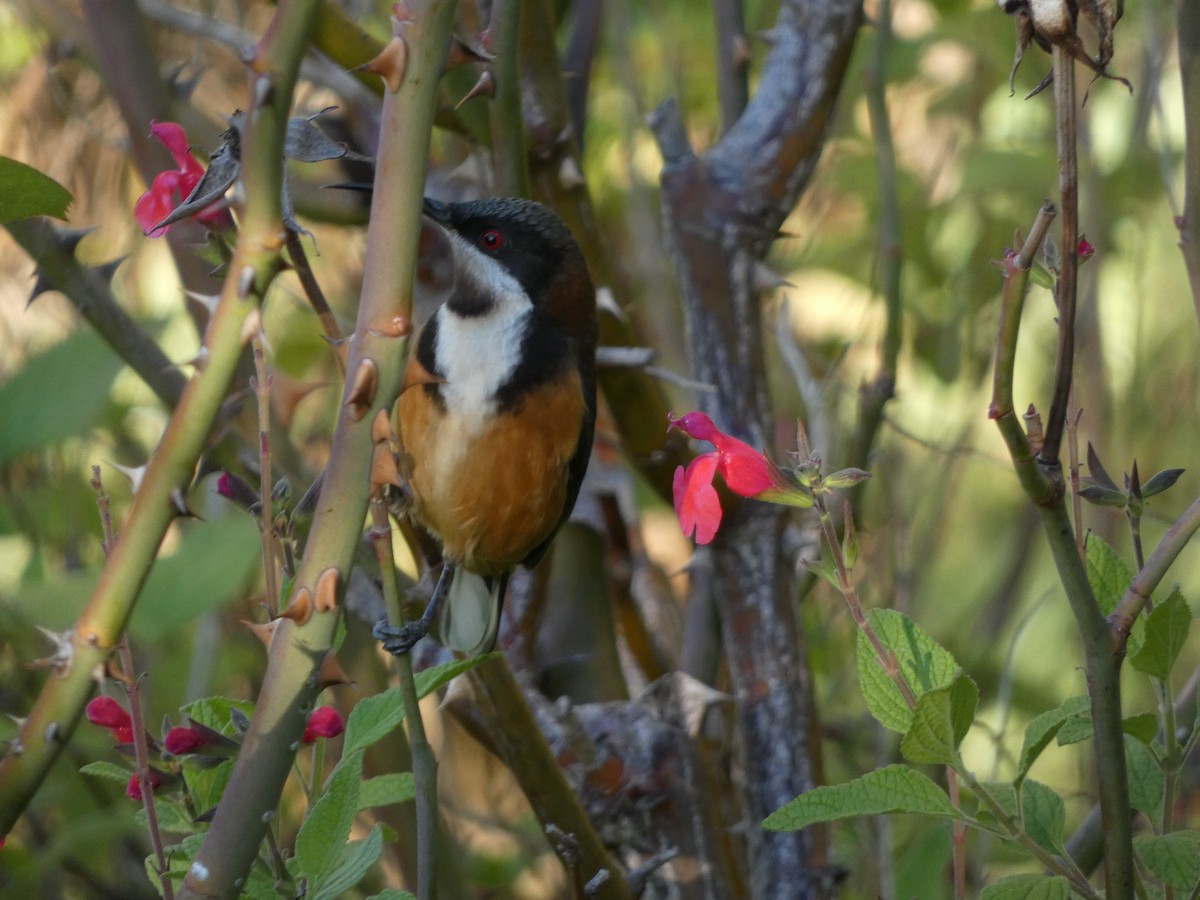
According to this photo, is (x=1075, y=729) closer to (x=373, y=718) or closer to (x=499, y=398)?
(x=373, y=718)

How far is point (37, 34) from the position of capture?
3.21m

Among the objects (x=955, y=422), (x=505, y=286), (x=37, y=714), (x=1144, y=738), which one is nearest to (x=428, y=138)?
(x=37, y=714)

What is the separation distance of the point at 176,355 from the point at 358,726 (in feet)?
8.13

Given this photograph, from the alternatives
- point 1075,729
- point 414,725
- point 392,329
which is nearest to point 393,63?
point 392,329

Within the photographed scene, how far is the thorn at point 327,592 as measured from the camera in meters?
0.86

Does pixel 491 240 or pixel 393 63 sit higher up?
pixel 491 240

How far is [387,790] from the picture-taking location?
1339 millimetres

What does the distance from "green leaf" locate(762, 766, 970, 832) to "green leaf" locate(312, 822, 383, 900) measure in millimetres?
324

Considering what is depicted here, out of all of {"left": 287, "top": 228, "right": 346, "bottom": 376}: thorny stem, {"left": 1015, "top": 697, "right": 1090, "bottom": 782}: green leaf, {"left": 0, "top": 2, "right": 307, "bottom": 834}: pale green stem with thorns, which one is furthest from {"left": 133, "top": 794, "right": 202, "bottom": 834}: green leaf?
{"left": 1015, "top": 697, "right": 1090, "bottom": 782}: green leaf

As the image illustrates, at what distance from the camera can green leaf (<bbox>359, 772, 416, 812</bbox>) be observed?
1317mm

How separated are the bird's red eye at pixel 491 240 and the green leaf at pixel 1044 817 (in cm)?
117

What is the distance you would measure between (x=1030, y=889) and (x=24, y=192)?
1046 mm

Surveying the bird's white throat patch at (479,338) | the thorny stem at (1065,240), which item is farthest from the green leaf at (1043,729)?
the bird's white throat patch at (479,338)

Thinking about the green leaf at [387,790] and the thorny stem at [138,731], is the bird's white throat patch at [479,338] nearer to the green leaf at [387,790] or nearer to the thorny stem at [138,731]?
the green leaf at [387,790]
